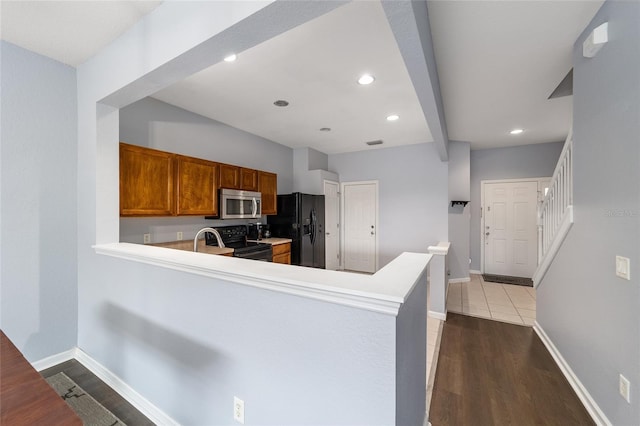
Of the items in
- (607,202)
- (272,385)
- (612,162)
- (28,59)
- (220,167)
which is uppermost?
(28,59)

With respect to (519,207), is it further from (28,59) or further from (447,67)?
Answer: (28,59)

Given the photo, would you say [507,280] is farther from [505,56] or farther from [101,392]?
[101,392]

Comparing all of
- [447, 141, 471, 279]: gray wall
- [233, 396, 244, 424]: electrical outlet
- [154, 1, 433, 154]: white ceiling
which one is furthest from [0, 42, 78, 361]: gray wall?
[447, 141, 471, 279]: gray wall

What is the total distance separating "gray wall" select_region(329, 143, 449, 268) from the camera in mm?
4738

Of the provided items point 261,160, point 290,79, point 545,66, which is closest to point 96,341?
point 290,79

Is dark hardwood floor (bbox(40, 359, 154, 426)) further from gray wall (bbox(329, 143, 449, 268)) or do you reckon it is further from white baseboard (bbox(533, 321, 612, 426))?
gray wall (bbox(329, 143, 449, 268))

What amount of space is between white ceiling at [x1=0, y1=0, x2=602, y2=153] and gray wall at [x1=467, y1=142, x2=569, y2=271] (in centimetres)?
108

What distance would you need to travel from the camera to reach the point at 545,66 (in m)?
2.30

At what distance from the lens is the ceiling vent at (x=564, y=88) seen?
265 centimetres

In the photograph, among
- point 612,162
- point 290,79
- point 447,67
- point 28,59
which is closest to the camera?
point 612,162

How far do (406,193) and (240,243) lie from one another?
3.26m

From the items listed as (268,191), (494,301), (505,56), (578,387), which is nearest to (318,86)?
(505,56)

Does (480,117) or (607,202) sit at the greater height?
(480,117)

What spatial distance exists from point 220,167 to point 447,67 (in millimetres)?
2754
